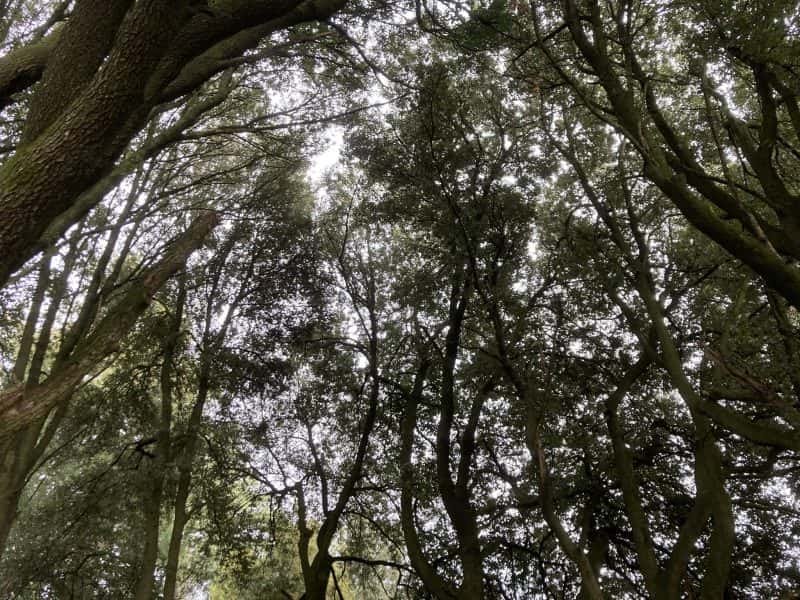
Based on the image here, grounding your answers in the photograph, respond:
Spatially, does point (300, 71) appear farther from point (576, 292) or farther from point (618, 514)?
point (618, 514)

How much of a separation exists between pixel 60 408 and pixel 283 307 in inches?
167

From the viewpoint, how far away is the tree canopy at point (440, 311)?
5.54 metres

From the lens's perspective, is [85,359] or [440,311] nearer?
[85,359]

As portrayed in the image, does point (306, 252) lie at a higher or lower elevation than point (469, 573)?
higher

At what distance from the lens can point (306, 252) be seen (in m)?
10.9

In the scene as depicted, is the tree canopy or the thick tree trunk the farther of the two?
the tree canopy

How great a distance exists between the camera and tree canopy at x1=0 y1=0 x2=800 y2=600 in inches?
218

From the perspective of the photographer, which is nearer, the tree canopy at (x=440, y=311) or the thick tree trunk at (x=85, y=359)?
the thick tree trunk at (x=85, y=359)

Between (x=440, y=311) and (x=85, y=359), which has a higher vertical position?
(x=440, y=311)

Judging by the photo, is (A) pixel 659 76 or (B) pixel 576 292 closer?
(A) pixel 659 76

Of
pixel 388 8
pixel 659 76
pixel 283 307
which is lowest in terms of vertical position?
pixel 283 307

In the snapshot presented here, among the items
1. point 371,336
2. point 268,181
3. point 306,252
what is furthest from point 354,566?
point 268,181

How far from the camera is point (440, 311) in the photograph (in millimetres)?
8828

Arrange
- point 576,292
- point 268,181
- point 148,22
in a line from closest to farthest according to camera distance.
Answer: point 148,22, point 576,292, point 268,181
